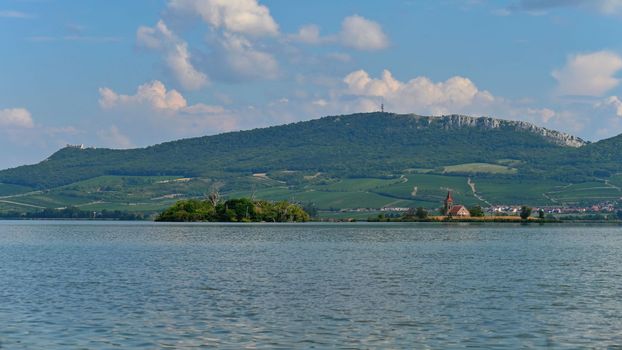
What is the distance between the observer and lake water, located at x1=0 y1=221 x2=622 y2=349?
121ft

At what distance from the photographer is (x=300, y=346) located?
114ft

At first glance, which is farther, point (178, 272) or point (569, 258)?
point (569, 258)

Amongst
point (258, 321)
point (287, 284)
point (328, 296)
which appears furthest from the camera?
point (287, 284)

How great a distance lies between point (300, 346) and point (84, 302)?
17.8 metres

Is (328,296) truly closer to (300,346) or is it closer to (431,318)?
(431,318)

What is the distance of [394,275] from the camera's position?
6625cm

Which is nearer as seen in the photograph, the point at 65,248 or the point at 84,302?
the point at 84,302

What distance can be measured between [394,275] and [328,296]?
15626 millimetres

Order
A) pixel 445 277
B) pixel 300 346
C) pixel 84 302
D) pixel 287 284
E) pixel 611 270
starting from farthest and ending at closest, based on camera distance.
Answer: pixel 611 270
pixel 445 277
pixel 287 284
pixel 84 302
pixel 300 346

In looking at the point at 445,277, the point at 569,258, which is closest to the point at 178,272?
the point at 445,277

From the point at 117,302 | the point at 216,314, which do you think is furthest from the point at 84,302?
the point at 216,314

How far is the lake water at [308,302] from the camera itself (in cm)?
3691

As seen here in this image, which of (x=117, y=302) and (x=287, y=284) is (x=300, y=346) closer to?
(x=117, y=302)

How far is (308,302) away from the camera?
48.6 metres
